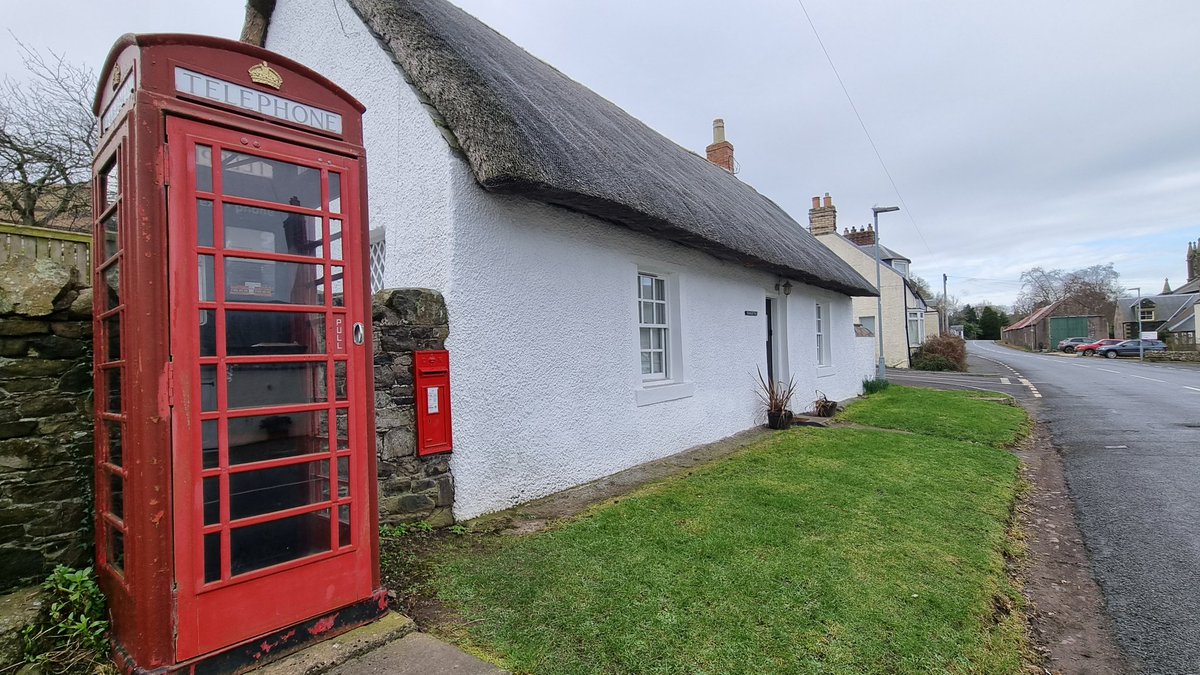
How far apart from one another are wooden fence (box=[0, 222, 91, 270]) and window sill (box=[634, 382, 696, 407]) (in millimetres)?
5131

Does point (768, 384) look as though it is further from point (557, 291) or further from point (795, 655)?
point (795, 655)

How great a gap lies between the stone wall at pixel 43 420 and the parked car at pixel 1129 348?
57.0 meters

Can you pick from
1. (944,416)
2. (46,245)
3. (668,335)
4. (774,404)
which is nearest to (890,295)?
(944,416)

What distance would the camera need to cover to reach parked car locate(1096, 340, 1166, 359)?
137 ft

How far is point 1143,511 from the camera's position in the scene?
5918 millimetres

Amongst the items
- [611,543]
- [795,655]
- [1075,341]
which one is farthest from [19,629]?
[1075,341]

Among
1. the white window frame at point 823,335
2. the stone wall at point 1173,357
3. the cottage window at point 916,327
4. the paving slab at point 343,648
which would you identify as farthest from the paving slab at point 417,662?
the stone wall at point 1173,357

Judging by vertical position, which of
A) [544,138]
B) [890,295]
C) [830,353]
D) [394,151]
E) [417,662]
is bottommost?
[417,662]

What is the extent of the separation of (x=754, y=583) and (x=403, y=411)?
2.82 metres

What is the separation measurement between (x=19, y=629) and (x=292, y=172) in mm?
2391

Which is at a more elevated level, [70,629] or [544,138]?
[544,138]

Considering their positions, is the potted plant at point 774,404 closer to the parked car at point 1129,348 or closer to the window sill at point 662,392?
the window sill at point 662,392

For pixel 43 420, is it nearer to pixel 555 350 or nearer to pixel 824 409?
pixel 555 350

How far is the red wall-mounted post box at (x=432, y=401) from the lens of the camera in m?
4.58
